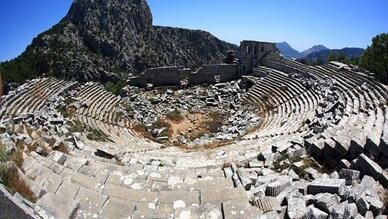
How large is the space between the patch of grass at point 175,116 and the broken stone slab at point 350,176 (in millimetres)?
19870

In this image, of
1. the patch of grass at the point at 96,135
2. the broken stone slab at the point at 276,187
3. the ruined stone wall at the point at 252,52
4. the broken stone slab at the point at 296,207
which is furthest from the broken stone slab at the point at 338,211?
the ruined stone wall at the point at 252,52

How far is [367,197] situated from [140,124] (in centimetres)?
2083

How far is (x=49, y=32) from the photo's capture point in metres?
54.4

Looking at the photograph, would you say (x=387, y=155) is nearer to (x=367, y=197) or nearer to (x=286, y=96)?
(x=367, y=197)

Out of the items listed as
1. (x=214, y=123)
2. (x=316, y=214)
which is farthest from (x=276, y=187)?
(x=214, y=123)

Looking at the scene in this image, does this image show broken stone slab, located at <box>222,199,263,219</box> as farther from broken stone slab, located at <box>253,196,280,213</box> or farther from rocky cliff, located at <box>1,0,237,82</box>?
rocky cliff, located at <box>1,0,237,82</box>

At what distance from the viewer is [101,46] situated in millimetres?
56906

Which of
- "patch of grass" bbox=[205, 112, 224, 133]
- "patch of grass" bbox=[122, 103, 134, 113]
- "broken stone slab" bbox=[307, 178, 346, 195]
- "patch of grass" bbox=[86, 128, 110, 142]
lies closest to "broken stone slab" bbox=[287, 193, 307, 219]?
"broken stone slab" bbox=[307, 178, 346, 195]

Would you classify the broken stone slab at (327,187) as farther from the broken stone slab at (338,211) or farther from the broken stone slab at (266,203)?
the broken stone slab at (266,203)

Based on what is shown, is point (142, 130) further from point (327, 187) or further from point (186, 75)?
point (327, 187)

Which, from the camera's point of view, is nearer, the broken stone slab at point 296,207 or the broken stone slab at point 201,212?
the broken stone slab at point 296,207

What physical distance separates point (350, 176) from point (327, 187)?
1204 millimetres

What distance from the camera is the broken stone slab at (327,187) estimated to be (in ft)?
24.2

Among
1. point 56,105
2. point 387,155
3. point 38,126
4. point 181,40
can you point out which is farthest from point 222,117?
point 181,40
